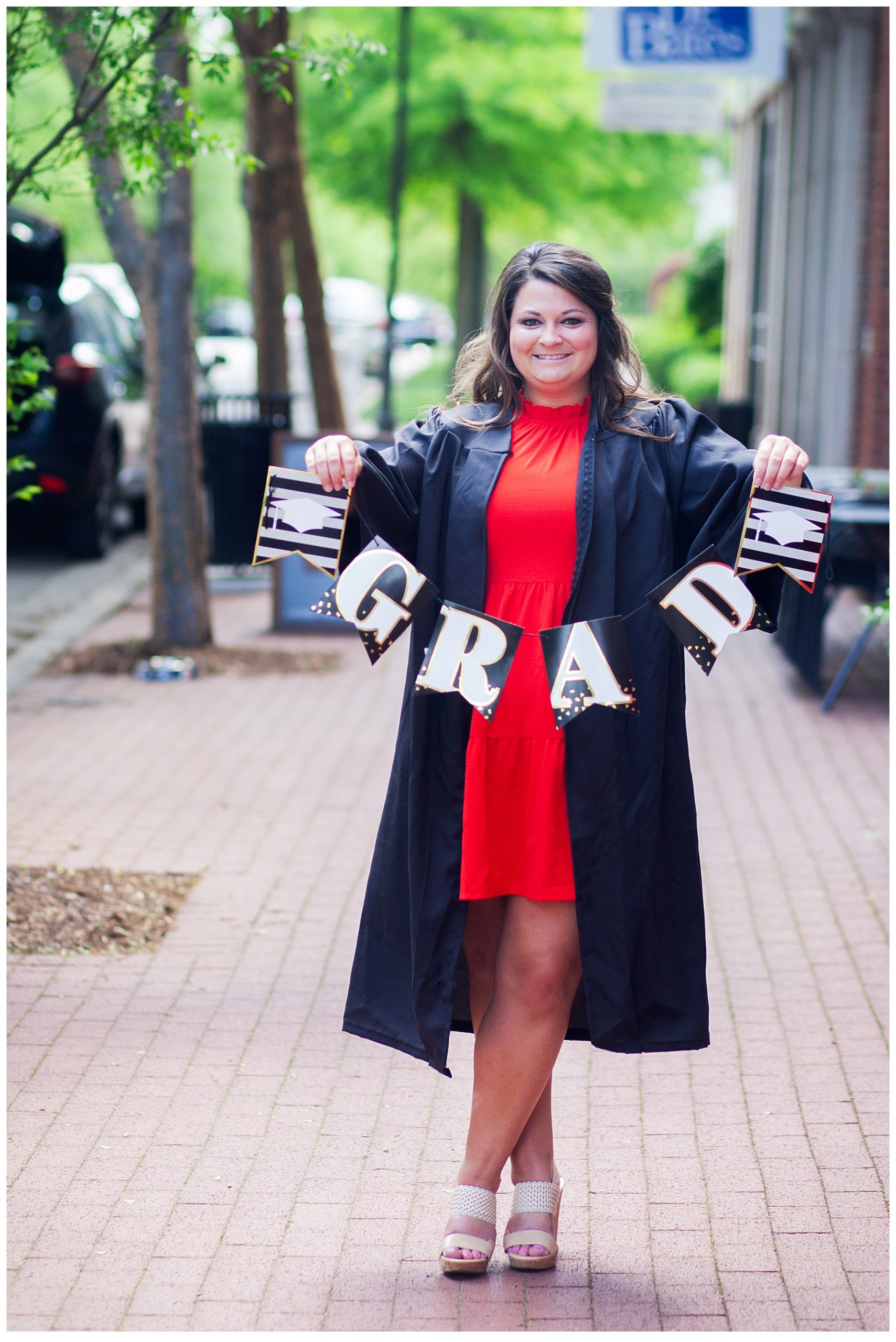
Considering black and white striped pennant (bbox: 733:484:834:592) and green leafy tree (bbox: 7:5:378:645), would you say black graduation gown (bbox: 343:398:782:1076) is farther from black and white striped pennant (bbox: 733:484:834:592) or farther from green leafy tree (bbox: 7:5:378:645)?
green leafy tree (bbox: 7:5:378:645)

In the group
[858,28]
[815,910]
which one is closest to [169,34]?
[815,910]

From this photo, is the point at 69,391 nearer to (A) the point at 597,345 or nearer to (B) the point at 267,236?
(B) the point at 267,236

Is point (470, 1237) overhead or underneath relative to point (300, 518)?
underneath

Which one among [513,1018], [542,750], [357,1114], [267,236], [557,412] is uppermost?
[267,236]

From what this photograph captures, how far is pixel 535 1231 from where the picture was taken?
3.24 meters

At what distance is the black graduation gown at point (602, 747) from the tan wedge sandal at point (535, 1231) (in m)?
0.35

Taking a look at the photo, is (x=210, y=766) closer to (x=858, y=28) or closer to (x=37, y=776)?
(x=37, y=776)

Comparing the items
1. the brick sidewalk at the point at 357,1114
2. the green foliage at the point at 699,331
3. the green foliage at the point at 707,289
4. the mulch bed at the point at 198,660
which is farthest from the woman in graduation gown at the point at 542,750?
the green foliage at the point at 707,289

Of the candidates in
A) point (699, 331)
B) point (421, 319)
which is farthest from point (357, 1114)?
point (421, 319)

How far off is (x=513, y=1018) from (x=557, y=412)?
1.22 m

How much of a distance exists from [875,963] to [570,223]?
20125 millimetres

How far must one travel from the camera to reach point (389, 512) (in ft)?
10.5

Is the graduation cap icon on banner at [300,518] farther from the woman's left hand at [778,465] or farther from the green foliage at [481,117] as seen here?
the green foliage at [481,117]

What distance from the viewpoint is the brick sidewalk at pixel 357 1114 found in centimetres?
316
